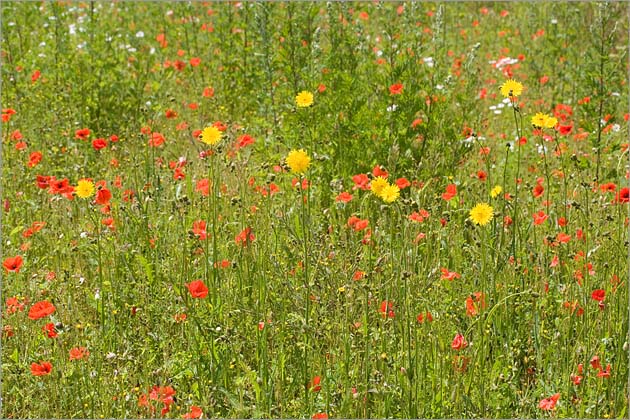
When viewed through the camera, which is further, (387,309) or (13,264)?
(13,264)

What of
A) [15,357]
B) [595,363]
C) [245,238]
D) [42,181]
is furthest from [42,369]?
[595,363]

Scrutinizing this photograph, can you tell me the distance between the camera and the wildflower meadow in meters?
2.56

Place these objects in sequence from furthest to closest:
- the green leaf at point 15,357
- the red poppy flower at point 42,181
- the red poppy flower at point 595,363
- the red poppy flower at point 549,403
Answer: the red poppy flower at point 42,181 → the green leaf at point 15,357 → the red poppy flower at point 595,363 → the red poppy flower at point 549,403

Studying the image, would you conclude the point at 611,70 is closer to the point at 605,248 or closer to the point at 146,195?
the point at 605,248

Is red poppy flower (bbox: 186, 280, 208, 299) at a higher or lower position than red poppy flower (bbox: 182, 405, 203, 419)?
higher

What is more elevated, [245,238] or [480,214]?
[480,214]

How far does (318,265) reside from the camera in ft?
8.99

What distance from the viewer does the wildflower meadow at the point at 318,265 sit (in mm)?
2562

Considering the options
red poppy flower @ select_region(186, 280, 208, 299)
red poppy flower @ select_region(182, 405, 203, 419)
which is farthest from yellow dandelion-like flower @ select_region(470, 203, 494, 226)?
red poppy flower @ select_region(182, 405, 203, 419)

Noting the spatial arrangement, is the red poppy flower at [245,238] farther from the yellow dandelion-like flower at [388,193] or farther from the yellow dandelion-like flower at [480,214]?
the yellow dandelion-like flower at [480,214]

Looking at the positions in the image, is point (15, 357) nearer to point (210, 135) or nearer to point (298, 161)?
point (210, 135)

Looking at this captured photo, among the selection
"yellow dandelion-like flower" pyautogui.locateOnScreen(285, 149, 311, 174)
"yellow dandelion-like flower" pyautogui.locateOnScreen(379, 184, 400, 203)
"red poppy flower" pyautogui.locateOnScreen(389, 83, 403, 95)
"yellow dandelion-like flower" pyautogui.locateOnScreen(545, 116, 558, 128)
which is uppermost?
"red poppy flower" pyautogui.locateOnScreen(389, 83, 403, 95)

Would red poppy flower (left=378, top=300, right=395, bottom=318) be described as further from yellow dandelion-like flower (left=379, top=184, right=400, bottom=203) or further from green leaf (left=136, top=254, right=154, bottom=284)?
green leaf (left=136, top=254, right=154, bottom=284)

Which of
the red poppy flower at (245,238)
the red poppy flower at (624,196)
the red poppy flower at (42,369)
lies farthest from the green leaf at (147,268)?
the red poppy flower at (624,196)
